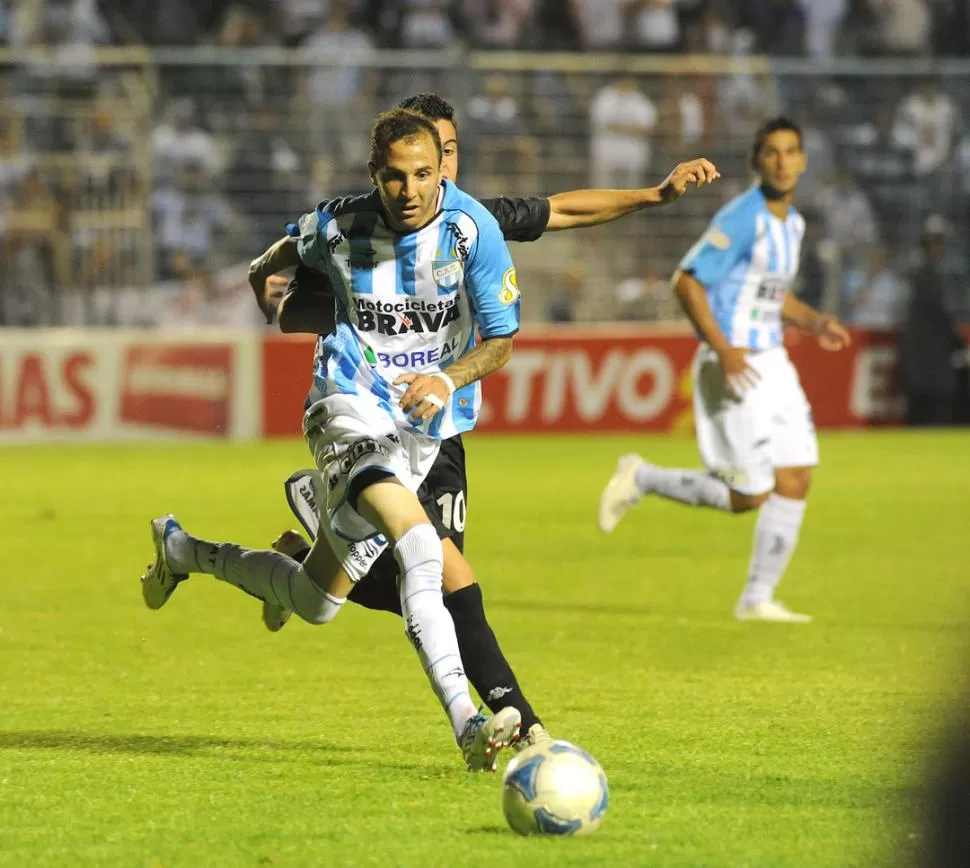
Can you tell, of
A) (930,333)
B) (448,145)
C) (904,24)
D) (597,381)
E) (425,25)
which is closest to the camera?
(448,145)

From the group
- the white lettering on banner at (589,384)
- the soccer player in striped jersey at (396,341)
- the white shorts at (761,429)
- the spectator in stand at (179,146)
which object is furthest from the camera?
the white lettering on banner at (589,384)

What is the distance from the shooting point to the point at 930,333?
66.4ft

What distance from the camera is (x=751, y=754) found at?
5.75 meters

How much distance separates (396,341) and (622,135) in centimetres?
1505

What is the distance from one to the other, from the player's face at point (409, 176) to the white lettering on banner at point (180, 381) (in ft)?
45.4

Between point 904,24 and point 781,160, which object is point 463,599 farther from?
point 904,24

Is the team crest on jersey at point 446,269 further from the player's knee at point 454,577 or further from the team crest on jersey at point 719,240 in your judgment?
the team crest on jersey at point 719,240

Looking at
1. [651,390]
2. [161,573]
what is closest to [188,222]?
[651,390]

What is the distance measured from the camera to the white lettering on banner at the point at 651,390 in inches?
784

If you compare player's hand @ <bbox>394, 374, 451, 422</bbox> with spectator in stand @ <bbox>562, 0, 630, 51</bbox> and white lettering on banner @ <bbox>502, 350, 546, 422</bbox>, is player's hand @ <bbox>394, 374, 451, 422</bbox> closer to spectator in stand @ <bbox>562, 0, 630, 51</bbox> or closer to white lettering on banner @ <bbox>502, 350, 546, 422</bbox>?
white lettering on banner @ <bbox>502, 350, 546, 422</bbox>

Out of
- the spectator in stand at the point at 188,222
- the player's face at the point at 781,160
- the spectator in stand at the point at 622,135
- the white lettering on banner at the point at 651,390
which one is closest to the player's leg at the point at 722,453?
the player's face at the point at 781,160

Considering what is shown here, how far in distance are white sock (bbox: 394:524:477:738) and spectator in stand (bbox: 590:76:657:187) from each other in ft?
50.5

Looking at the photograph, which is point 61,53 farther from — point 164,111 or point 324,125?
point 324,125

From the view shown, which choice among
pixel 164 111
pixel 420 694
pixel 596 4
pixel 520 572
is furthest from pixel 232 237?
A: pixel 420 694
